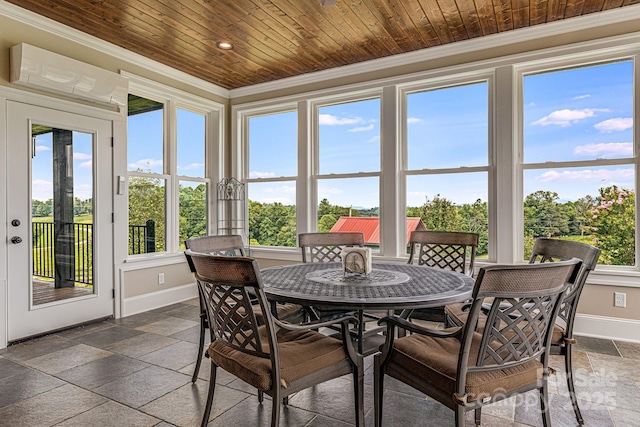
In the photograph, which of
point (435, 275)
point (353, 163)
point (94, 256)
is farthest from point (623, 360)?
point (94, 256)

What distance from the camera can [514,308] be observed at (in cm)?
148

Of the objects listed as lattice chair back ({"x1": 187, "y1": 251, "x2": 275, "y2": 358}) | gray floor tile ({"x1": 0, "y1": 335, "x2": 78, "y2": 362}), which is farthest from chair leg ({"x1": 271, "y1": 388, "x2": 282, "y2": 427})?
gray floor tile ({"x1": 0, "y1": 335, "x2": 78, "y2": 362})

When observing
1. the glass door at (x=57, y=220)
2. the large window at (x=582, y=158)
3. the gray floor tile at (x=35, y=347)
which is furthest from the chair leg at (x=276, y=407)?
the large window at (x=582, y=158)

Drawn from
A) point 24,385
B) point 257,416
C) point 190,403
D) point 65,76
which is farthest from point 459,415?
point 65,76

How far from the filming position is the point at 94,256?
3758 mm

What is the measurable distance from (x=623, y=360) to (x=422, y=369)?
7.41 feet

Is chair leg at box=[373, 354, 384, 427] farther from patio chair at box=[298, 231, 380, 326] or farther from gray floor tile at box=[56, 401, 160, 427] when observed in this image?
patio chair at box=[298, 231, 380, 326]

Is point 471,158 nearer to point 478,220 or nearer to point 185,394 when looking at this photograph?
point 478,220

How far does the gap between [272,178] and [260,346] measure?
3.69 metres

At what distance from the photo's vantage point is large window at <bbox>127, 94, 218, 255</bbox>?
13.9 ft

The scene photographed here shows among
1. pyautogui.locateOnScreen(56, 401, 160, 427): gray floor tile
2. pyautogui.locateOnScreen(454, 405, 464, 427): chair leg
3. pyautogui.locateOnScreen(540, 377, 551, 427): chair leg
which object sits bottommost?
pyautogui.locateOnScreen(56, 401, 160, 427): gray floor tile

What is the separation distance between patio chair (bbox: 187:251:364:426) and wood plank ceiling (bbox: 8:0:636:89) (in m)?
2.38

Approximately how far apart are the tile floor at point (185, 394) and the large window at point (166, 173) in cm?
152

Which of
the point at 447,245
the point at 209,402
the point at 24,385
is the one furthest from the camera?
the point at 447,245
